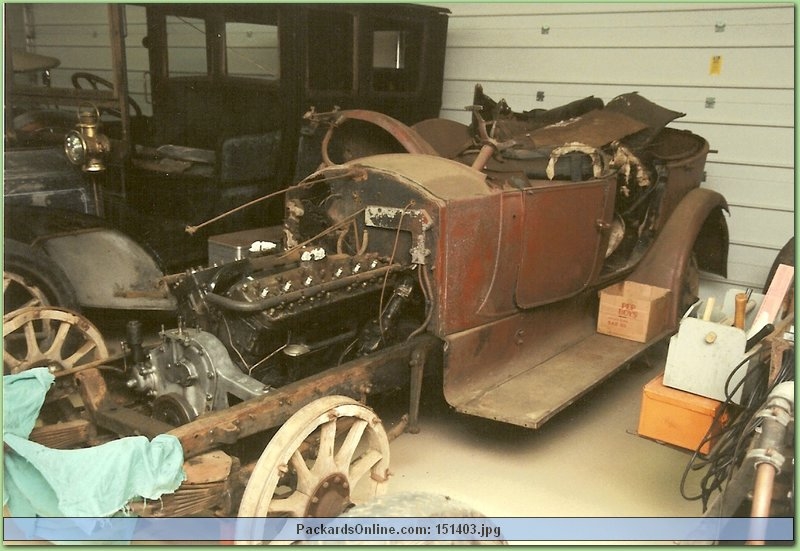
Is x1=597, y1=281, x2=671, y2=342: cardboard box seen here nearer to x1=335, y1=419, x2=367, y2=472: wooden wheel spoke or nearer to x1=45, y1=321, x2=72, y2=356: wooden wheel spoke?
x1=335, y1=419, x2=367, y2=472: wooden wheel spoke

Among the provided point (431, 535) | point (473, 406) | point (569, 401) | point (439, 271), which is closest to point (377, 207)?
point (439, 271)

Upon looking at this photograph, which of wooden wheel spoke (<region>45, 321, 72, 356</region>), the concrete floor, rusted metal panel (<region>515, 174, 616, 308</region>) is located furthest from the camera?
rusted metal panel (<region>515, 174, 616, 308</region>)

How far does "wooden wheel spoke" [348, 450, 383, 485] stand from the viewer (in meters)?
2.35

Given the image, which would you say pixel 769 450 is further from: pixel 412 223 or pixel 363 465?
pixel 412 223

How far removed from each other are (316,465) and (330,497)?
5.3 inches

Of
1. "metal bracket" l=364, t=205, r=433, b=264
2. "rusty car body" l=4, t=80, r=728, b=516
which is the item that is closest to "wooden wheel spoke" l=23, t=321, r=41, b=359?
"rusty car body" l=4, t=80, r=728, b=516

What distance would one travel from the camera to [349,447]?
231 centimetres

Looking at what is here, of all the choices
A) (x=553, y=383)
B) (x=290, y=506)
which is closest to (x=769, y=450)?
(x=553, y=383)

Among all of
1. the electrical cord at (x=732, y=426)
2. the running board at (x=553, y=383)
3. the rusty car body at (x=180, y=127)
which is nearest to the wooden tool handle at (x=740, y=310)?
the electrical cord at (x=732, y=426)

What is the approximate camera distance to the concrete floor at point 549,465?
106 inches

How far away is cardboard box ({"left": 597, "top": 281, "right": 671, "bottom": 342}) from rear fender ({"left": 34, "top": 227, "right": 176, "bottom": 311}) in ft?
7.75

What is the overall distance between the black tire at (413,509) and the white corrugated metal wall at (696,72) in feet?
12.2

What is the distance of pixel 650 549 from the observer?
207 centimetres

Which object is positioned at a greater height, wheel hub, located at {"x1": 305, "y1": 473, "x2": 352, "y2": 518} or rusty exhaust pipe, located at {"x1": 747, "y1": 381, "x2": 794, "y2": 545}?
rusty exhaust pipe, located at {"x1": 747, "y1": 381, "x2": 794, "y2": 545}
